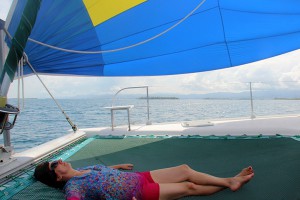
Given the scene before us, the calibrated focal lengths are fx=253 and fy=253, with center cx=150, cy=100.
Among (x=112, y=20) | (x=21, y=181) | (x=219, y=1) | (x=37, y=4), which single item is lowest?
(x=21, y=181)

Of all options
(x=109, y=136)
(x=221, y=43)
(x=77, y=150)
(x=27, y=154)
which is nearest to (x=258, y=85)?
(x=221, y=43)

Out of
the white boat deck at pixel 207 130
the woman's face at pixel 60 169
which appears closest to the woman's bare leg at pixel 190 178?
the woman's face at pixel 60 169

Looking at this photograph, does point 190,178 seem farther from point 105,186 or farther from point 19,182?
point 19,182

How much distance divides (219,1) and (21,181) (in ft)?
7.86

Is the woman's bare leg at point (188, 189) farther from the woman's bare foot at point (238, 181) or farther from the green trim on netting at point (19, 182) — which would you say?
the green trim on netting at point (19, 182)

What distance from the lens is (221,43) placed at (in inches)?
117

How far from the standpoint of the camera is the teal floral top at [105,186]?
52.0 inches

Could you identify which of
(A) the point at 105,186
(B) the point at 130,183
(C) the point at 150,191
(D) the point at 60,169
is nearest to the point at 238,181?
(C) the point at 150,191

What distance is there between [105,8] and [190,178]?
69.4 inches

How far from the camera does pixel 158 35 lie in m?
2.57

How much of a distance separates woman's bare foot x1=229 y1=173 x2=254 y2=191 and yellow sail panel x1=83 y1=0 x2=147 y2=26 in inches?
72.0

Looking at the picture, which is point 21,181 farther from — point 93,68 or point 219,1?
point 219,1

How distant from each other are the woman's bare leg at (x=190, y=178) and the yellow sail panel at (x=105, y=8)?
5.27ft

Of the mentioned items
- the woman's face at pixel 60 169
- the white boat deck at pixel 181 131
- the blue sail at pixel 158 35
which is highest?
the blue sail at pixel 158 35
